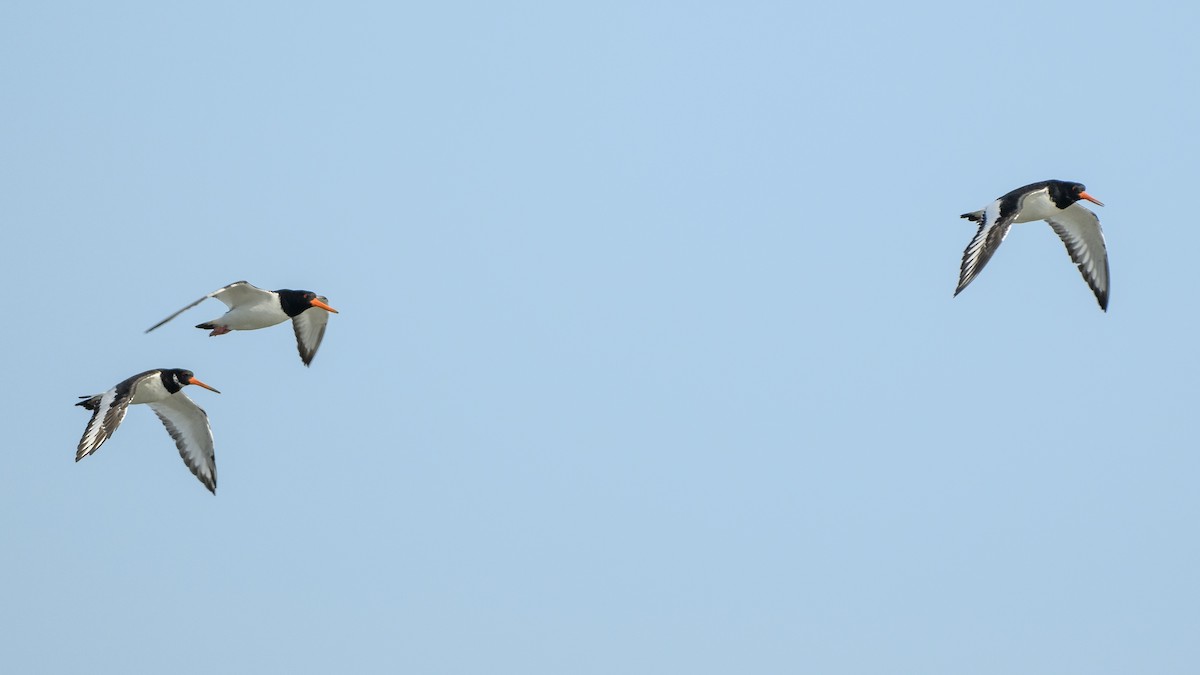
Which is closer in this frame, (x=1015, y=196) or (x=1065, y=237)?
(x=1015, y=196)

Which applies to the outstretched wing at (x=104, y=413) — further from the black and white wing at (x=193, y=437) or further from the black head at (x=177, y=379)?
the black and white wing at (x=193, y=437)

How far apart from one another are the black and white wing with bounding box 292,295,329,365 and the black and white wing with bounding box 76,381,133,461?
530 cm

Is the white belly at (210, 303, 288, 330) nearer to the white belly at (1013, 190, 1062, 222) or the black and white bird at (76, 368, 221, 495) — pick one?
the black and white bird at (76, 368, 221, 495)

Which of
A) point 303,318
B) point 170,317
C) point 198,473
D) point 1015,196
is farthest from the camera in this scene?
point 303,318

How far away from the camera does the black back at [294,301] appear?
24859mm

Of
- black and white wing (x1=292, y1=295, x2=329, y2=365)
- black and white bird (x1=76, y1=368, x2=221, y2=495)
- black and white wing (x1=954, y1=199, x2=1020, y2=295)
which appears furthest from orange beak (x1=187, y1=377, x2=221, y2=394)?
black and white wing (x1=954, y1=199, x2=1020, y2=295)

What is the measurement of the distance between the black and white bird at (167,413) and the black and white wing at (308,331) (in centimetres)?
300

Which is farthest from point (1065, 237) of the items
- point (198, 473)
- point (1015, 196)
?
point (198, 473)

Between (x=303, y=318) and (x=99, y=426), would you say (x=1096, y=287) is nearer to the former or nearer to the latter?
(x=303, y=318)

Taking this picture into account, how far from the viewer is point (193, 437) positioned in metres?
25.2

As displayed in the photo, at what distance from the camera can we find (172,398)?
24531mm

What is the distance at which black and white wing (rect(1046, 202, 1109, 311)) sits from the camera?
25.7 metres

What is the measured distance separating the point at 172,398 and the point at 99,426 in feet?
12.3

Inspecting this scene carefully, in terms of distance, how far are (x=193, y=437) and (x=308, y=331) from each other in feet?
10.8
